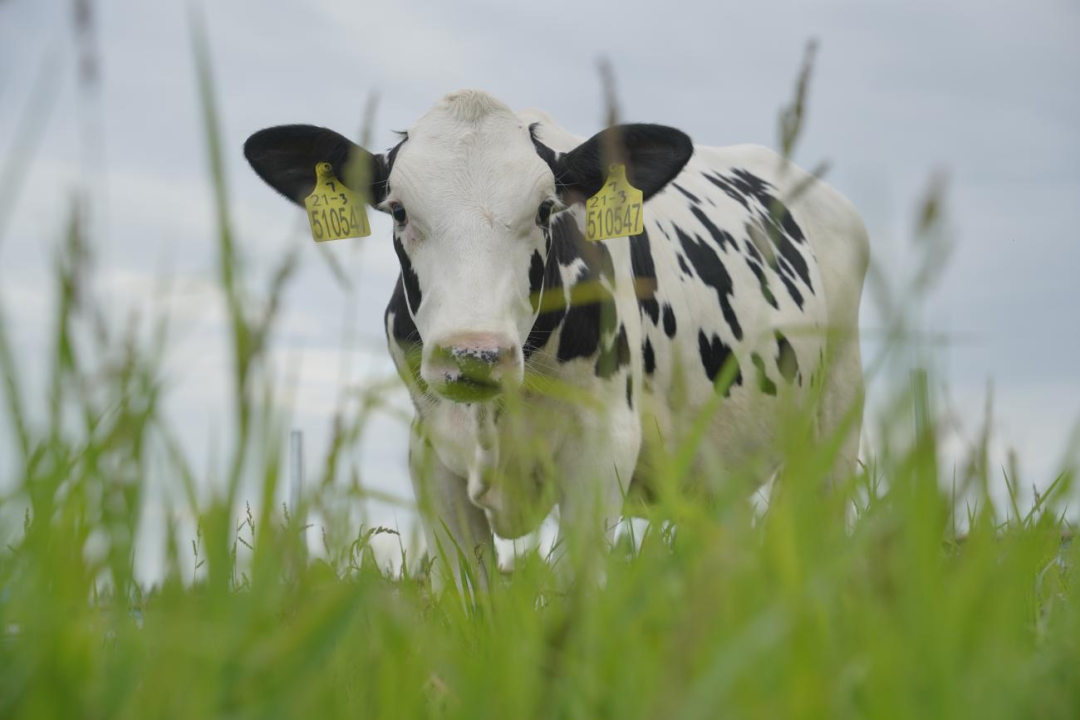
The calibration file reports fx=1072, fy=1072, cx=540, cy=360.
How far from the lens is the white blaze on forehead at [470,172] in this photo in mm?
3994

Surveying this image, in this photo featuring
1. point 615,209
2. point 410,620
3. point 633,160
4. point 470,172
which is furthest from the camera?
point 633,160

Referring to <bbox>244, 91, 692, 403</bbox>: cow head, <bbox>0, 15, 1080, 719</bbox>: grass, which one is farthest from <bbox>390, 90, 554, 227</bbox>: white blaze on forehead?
<bbox>0, 15, 1080, 719</bbox>: grass

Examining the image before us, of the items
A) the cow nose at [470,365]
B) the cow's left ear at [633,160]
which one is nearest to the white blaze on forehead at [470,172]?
the cow's left ear at [633,160]

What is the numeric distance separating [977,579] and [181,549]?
1035mm

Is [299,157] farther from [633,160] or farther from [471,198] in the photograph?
[633,160]

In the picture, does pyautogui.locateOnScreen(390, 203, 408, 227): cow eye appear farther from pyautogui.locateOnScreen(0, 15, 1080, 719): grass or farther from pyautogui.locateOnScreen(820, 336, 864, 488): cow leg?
pyautogui.locateOnScreen(820, 336, 864, 488): cow leg

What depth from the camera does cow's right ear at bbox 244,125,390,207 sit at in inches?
176

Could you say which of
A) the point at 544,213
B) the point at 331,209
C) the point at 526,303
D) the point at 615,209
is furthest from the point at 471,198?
the point at 331,209

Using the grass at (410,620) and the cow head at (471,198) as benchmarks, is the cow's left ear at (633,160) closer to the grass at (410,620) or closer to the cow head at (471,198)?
the cow head at (471,198)

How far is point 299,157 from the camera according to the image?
4711 millimetres

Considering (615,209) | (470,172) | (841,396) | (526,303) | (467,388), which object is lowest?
(841,396)

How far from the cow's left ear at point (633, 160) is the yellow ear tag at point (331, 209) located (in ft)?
2.87

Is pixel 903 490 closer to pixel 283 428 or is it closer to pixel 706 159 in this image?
pixel 283 428

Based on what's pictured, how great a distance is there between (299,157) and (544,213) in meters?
1.24
